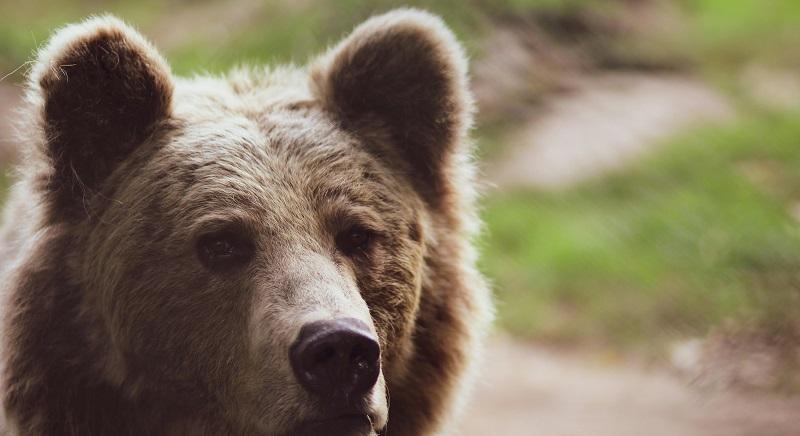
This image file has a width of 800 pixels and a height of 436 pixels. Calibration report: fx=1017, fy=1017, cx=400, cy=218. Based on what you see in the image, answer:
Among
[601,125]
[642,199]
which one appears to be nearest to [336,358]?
[642,199]

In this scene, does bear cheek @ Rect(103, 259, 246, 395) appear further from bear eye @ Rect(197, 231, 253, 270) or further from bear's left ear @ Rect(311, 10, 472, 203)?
bear's left ear @ Rect(311, 10, 472, 203)

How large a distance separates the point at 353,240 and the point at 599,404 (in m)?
3.43

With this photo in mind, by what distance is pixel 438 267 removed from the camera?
3832 mm

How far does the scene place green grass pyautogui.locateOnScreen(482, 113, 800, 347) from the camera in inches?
284

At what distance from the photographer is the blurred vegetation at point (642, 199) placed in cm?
738

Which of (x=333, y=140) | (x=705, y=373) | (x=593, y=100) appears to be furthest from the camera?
(x=593, y=100)

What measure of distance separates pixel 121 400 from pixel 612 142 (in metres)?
7.31

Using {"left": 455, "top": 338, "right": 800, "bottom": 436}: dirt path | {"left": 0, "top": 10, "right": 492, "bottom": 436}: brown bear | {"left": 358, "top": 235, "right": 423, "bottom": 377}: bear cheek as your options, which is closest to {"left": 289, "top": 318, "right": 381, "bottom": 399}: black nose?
{"left": 0, "top": 10, "right": 492, "bottom": 436}: brown bear

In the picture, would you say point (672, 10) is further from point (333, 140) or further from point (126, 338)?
point (126, 338)

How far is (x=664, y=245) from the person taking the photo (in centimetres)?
825

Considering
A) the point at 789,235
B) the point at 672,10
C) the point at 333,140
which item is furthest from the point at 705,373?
the point at 672,10

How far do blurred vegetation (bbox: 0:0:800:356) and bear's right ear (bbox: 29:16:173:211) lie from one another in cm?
277

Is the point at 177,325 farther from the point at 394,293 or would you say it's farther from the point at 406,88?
the point at 406,88

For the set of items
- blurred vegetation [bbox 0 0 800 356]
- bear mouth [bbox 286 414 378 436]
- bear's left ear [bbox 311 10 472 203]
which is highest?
blurred vegetation [bbox 0 0 800 356]
